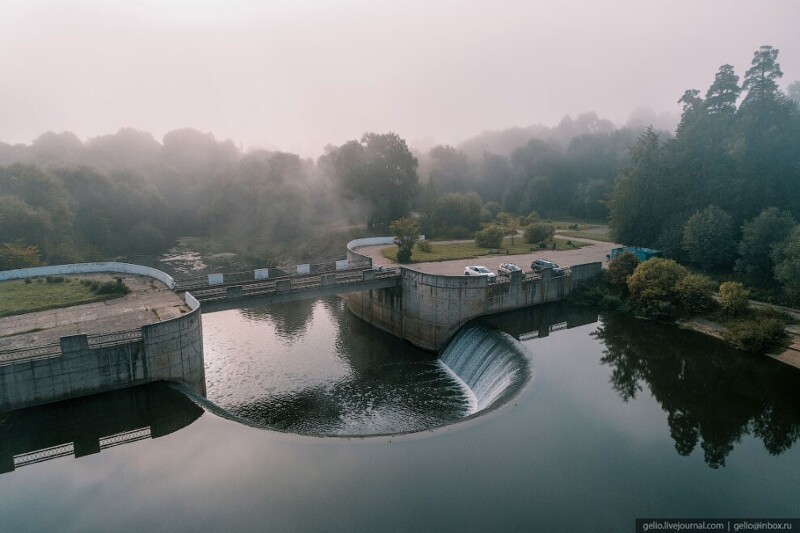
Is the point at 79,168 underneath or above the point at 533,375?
above

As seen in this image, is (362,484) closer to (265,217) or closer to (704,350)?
(704,350)

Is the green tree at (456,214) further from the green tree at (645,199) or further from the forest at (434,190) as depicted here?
the green tree at (645,199)

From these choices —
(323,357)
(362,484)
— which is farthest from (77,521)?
(323,357)

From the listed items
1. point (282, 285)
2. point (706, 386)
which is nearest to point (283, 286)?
point (282, 285)

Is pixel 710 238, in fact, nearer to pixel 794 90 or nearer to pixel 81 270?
pixel 81 270

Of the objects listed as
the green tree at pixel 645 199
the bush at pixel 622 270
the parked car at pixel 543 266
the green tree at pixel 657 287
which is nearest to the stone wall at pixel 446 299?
the parked car at pixel 543 266
